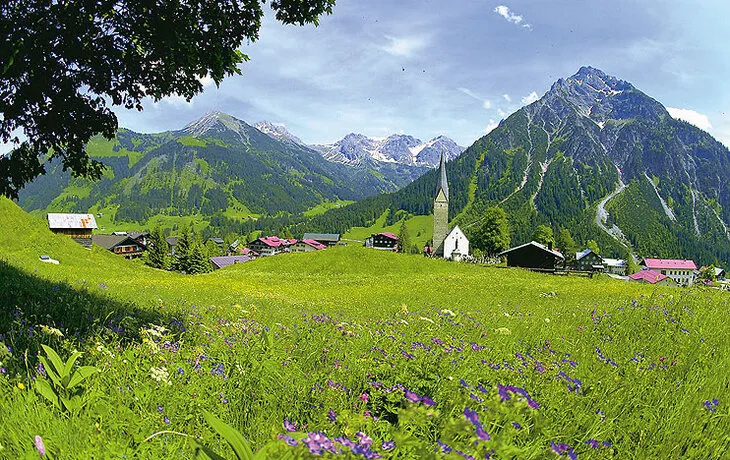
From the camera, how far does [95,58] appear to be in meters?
5.98

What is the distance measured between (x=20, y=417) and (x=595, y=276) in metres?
40.5

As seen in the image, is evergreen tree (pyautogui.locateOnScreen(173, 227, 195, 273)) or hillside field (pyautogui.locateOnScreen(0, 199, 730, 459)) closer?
hillside field (pyautogui.locateOnScreen(0, 199, 730, 459))

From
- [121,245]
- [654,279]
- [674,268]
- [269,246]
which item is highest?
[674,268]

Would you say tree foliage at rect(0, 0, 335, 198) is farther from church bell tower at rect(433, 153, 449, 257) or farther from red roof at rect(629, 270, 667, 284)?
church bell tower at rect(433, 153, 449, 257)

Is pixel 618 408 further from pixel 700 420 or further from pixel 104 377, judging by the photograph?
pixel 104 377

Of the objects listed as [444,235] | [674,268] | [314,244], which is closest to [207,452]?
[444,235]

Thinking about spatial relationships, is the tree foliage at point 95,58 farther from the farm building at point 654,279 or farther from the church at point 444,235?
the church at point 444,235

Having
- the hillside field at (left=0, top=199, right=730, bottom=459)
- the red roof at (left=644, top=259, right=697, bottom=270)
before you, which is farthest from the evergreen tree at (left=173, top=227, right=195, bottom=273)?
the red roof at (left=644, top=259, right=697, bottom=270)

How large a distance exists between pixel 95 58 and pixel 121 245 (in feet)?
537

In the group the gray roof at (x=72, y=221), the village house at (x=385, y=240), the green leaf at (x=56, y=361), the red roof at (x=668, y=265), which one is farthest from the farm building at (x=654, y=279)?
the village house at (x=385, y=240)

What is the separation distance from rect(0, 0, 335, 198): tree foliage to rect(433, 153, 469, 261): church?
91.0m

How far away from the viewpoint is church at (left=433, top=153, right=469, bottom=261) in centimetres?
9894

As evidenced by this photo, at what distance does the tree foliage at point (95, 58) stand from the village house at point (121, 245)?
156394 millimetres

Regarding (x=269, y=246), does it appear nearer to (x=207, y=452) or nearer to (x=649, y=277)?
(x=649, y=277)
